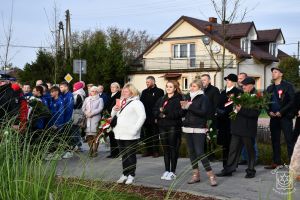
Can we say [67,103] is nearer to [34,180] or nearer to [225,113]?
[225,113]

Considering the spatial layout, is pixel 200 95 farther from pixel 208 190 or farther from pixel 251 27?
pixel 251 27

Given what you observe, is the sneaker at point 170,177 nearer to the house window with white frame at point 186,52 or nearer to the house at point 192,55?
the house at point 192,55

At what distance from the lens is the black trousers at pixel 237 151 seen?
8.34 metres

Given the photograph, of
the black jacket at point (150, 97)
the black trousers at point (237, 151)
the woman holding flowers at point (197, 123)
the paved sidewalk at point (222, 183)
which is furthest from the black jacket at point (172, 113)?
the black jacket at point (150, 97)

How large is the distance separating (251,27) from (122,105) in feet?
134

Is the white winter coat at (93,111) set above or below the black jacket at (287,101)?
below

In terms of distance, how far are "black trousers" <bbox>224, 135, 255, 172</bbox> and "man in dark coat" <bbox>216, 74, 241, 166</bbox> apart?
605mm

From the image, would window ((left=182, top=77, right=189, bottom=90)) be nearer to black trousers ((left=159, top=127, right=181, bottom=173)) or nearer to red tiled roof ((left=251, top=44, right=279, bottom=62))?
red tiled roof ((left=251, top=44, right=279, bottom=62))

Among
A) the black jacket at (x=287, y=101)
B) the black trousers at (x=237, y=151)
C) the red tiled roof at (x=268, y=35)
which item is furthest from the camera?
the red tiled roof at (x=268, y=35)

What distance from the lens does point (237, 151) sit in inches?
337

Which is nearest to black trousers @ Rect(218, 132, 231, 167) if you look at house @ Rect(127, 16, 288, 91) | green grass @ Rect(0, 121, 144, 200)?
green grass @ Rect(0, 121, 144, 200)

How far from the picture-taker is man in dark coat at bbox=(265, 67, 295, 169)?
9.07m

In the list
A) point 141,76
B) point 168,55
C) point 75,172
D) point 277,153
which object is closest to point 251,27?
point 168,55

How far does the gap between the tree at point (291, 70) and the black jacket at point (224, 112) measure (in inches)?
1389
